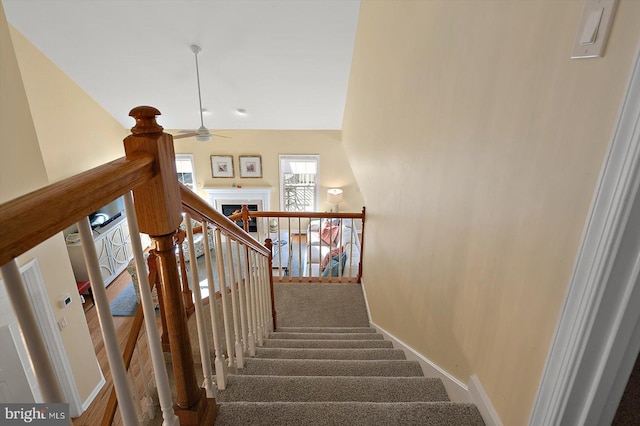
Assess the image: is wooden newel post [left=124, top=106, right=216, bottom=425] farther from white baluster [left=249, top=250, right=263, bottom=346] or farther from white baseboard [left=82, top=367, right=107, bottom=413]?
white baseboard [left=82, top=367, right=107, bottom=413]

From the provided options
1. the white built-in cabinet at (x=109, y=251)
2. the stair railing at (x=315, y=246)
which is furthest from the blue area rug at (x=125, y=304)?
the stair railing at (x=315, y=246)

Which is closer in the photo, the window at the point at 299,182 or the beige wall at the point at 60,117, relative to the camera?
the beige wall at the point at 60,117

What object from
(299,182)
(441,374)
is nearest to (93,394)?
(441,374)

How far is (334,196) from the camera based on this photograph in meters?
7.64

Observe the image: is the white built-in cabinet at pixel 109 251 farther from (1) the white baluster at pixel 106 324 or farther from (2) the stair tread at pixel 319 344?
(1) the white baluster at pixel 106 324

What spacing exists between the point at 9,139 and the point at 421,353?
A: 10.4ft

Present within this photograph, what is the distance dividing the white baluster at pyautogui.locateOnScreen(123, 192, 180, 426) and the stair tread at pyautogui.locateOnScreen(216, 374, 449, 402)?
0.53 m

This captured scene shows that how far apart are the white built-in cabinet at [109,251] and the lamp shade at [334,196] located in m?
4.05

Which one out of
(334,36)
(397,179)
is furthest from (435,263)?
(334,36)

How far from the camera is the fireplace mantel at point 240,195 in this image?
7.86m

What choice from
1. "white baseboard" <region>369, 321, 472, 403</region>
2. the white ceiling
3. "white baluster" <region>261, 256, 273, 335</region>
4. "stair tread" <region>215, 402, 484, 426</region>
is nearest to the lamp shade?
the white ceiling

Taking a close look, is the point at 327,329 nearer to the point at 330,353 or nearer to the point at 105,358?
the point at 330,353

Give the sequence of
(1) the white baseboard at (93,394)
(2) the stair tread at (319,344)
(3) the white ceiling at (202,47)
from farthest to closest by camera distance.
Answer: (3) the white ceiling at (202,47), (1) the white baseboard at (93,394), (2) the stair tread at (319,344)

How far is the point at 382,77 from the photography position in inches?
114
